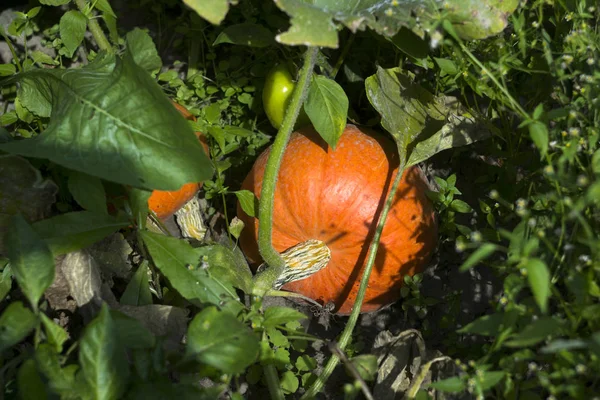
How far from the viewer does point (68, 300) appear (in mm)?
1952

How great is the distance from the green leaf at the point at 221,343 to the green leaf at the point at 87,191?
48 centimetres

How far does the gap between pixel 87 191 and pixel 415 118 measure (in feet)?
3.42

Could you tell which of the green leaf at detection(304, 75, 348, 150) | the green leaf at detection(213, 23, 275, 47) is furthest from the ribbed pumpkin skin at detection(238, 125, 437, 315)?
the green leaf at detection(213, 23, 275, 47)

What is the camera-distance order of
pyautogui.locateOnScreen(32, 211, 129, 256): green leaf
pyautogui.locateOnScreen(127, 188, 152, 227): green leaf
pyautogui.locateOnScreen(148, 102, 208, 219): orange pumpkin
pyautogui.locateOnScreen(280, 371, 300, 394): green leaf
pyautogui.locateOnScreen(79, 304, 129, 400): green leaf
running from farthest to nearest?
pyautogui.locateOnScreen(148, 102, 208, 219): orange pumpkin
pyautogui.locateOnScreen(280, 371, 300, 394): green leaf
pyautogui.locateOnScreen(127, 188, 152, 227): green leaf
pyautogui.locateOnScreen(32, 211, 129, 256): green leaf
pyautogui.locateOnScreen(79, 304, 129, 400): green leaf

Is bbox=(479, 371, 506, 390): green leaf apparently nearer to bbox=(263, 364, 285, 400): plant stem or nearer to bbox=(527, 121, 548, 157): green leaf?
bbox=(527, 121, 548, 157): green leaf

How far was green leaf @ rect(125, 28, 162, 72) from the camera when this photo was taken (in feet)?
7.45

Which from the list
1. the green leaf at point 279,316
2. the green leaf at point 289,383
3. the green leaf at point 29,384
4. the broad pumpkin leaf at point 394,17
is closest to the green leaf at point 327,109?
the broad pumpkin leaf at point 394,17

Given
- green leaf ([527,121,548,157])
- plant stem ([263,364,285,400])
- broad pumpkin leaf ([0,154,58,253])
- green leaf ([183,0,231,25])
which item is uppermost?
green leaf ([527,121,548,157])

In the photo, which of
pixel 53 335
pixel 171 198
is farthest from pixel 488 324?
pixel 171 198

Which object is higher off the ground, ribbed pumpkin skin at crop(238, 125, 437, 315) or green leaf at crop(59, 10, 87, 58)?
green leaf at crop(59, 10, 87, 58)

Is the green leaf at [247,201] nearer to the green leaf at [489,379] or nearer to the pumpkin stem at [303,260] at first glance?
the pumpkin stem at [303,260]

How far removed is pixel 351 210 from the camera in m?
2.10

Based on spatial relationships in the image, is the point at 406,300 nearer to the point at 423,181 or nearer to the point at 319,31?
the point at 423,181

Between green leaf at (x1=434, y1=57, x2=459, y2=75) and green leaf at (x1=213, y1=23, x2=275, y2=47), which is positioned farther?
green leaf at (x1=213, y1=23, x2=275, y2=47)
